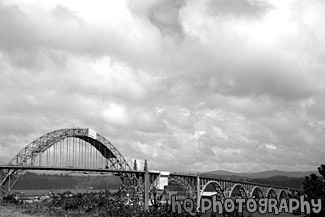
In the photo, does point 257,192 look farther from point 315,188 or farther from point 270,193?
point 315,188

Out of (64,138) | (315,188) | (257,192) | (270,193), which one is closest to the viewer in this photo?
(315,188)

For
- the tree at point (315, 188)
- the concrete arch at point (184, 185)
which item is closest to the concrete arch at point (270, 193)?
the concrete arch at point (184, 185)

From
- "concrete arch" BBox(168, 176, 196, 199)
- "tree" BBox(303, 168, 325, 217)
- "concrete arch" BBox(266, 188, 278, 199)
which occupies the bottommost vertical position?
"concrete arch" BBox(266, 188, 278, 199)

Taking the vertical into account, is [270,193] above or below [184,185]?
below

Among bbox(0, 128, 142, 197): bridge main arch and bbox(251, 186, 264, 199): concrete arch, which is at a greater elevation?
bbox(0, 128, 142, 197): bridge main arch

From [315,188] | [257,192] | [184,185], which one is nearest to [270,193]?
[257,192]

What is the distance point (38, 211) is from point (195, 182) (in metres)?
72.6

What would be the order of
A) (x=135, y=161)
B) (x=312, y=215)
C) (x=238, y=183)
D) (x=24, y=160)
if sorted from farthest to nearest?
(x=238, y=183)
(x=135, y=161)
(x=24, y=160)
(x=312, y=215)

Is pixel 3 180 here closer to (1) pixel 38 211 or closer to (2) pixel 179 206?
(1) pixel 38 211

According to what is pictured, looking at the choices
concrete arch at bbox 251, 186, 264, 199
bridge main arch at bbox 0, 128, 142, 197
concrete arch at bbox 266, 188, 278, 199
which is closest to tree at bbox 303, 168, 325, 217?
bridge main arch at bbox 0, 128, 142, 197

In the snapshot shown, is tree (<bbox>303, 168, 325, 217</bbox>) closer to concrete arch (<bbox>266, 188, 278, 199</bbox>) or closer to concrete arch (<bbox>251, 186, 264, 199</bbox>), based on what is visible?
concrete arch (<bbox>251, 186, 264, 199</bbox>)

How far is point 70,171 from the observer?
70188 mm

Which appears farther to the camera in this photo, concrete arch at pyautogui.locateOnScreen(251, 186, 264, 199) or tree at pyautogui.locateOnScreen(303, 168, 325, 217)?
concrete arch at pyautogui.locateOnScreen(251, 186, 264, 199)

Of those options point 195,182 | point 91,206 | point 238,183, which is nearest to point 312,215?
point 91,206
